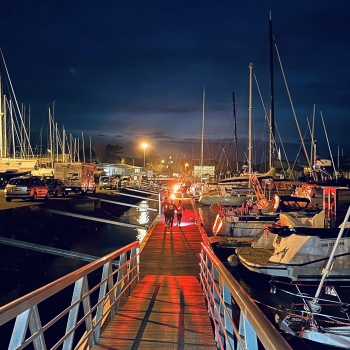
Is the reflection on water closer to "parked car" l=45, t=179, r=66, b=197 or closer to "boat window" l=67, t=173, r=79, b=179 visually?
"parked car" l=45, t=179, r=66, b=197

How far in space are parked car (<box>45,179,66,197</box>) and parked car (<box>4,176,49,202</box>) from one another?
426 centimetres

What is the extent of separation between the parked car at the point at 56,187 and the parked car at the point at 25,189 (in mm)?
4259

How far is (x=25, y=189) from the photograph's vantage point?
30531mm

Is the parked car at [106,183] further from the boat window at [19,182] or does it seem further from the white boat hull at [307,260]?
the white boat hull at [307,260]

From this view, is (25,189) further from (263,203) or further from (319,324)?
(319,324)

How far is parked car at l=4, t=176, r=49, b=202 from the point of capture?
30156mm

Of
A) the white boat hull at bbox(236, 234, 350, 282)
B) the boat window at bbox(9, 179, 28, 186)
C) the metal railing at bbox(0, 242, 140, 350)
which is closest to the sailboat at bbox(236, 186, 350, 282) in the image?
the white boat hull at bbox(236, 234, 350, 282)

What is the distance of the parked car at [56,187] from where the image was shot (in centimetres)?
3716

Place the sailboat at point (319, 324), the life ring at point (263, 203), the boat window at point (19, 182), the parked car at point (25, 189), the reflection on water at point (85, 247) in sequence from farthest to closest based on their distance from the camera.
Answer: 1. the boat window at point (19, 182)
2. the parked car at point (25, 189)
3. the life ring at point (263, 203)
4. the reflection on water at point (85, 247)
5. the sailboat at point (319, 324)

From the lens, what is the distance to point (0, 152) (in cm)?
5019

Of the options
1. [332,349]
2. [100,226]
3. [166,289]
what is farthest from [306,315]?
[100,226]

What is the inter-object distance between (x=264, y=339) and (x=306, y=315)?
10.1 metres

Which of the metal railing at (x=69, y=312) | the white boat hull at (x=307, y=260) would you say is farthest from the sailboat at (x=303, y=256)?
the metal railing at (x=69, y=312)

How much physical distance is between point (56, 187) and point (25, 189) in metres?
7.32
